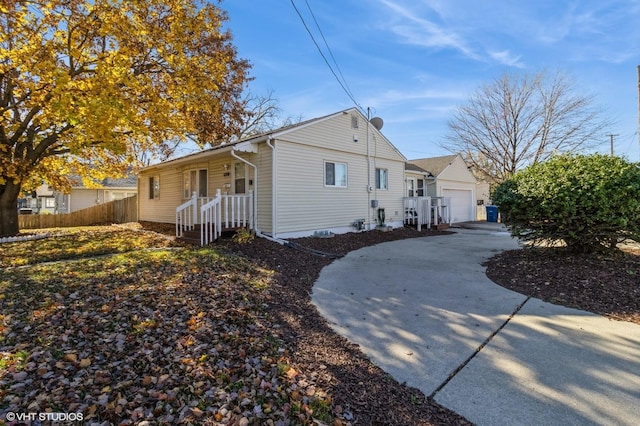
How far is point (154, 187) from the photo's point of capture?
54.2 ft

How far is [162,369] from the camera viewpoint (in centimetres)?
260

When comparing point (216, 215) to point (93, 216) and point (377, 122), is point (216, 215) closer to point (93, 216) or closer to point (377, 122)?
point (377, 122)

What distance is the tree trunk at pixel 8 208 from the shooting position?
35.9 ft

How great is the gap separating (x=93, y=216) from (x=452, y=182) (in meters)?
21.5

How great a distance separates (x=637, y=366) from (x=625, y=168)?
14.8 ft

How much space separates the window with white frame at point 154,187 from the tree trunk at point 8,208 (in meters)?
5.47

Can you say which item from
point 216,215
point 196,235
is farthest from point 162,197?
point 216,215

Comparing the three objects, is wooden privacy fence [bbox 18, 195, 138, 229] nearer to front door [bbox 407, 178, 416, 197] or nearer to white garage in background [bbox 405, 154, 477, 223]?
front door [bbox 407, 178, 416, 197]

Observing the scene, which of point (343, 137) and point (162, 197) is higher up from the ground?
point (343, 137)

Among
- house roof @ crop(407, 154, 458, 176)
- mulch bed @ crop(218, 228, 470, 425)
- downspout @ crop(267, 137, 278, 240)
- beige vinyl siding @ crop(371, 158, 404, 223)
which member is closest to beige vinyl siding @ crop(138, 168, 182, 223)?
downspout @ crop(267, 137, 278, 240)

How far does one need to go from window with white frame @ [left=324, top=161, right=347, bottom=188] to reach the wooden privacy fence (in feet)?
41.2

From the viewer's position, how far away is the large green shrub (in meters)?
5.71

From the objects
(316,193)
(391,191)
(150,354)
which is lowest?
(150,354)

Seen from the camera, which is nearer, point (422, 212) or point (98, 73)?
point (98, 73)
